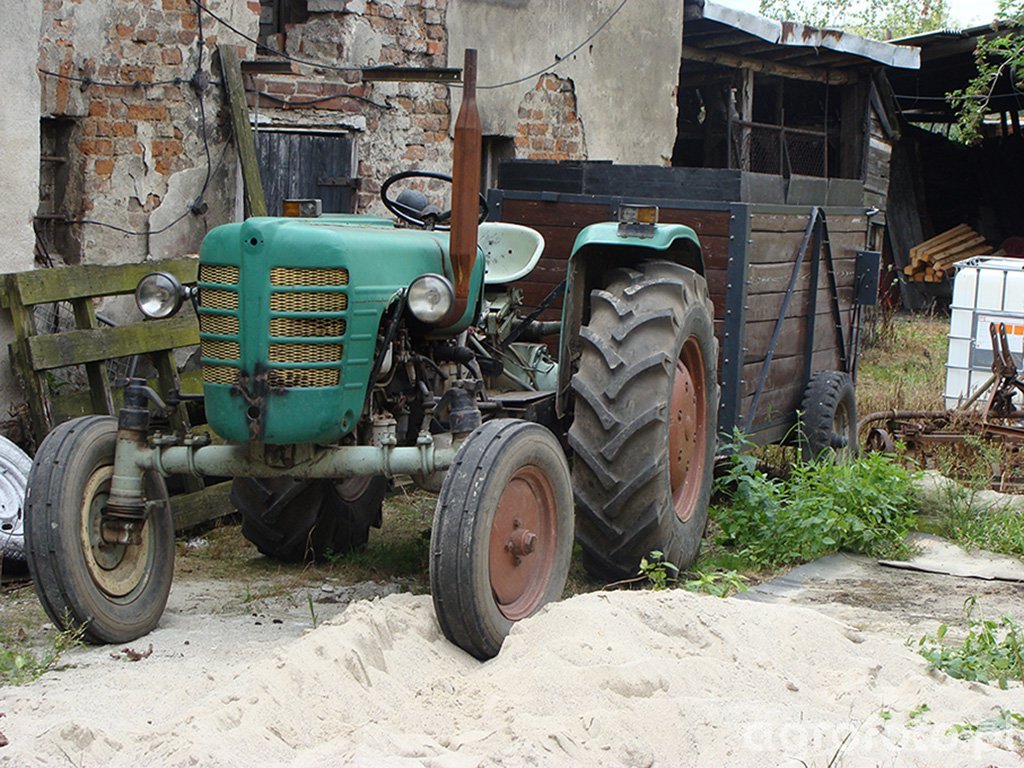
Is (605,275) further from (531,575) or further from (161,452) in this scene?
(161,452)

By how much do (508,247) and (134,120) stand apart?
2.93m

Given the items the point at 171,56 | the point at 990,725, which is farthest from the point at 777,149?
the point at 990,725

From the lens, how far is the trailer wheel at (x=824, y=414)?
24.4 feet

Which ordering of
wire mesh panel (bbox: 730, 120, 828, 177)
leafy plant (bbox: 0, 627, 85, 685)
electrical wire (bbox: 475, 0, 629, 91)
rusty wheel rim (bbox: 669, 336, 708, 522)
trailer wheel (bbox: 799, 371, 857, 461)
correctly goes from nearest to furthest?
1. leafy plant (bbox: 0, 627, 85, 685)
2. rusty wheel rim (bbox: 669, 336, 708, 522)
3. trailer wheel (bbox: 799, 371, 857, 461)
4. electrical wire (bbox: 475, 0, 629, 91)
5. wire mesh panel (bbox: 730, 120, 828, 177)

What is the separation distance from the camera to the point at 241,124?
8281mm

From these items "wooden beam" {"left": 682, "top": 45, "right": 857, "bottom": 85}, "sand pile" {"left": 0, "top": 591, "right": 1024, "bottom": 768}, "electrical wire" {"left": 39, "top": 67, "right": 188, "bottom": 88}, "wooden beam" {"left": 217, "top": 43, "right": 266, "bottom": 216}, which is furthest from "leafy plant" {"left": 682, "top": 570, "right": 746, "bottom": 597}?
"wooden beam" {"left": 682, "top": 45, "right": 857, "bottom": 85}

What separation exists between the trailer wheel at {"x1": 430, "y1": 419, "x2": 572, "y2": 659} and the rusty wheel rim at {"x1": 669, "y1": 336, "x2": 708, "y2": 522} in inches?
35.9

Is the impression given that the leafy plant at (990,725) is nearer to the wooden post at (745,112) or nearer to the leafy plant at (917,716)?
the leafy plant at (917,716)

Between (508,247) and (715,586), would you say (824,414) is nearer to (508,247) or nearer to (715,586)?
(508,247)

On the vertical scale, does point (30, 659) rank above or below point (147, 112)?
below

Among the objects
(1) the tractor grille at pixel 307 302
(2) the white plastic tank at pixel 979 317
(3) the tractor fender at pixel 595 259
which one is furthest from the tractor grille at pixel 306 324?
(2) the white plastic tank at pixel 979 317

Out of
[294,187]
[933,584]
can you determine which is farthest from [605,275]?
[294,187]

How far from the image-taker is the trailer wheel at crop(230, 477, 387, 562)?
5.62m

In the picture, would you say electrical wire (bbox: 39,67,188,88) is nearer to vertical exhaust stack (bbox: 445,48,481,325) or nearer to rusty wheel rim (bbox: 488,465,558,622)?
vertical exhaust stack (bbox: 445,48,481,325)
